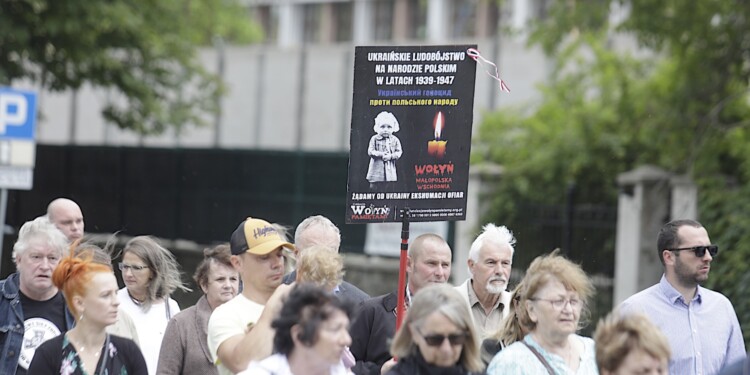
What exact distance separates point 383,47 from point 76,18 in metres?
14.1

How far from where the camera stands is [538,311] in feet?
19.1

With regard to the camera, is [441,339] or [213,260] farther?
[213,260]

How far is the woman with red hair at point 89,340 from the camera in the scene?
18.7 feet

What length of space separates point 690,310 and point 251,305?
8.74 ft

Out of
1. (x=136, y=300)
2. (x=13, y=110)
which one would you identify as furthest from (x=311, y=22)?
(x=136, y=300)

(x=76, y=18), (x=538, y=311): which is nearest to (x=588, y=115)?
(x=76, y=18)

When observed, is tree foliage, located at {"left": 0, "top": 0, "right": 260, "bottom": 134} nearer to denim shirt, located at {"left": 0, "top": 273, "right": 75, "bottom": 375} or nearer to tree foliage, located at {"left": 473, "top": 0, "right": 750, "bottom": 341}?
tree foliage, located at {"left": 473, "top": 0, "right": 750, "bottom": 341}

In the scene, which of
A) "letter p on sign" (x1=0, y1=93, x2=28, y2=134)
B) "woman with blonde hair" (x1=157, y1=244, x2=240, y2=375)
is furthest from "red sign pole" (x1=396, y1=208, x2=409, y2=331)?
"letter p on sign" (x1=0, y1=93, x2=28, y2=134)

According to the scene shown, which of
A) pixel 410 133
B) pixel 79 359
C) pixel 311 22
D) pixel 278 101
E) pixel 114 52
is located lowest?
pixel 79 359

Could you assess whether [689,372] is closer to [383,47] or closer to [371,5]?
[383,47]

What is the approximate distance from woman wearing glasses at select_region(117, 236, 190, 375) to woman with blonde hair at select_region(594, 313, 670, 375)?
351 centimetres

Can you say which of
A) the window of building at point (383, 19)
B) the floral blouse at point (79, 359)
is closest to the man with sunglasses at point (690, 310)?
the floral blouse at point (79, 359)

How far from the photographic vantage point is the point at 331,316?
4.95 m

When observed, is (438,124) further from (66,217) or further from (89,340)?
(66,217)
